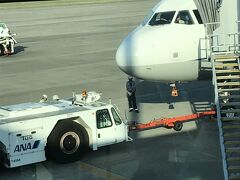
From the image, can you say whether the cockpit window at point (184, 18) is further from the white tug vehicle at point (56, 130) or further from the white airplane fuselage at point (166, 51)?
the white tug vehicle at point (56, 130)

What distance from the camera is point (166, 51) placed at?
19984 mm

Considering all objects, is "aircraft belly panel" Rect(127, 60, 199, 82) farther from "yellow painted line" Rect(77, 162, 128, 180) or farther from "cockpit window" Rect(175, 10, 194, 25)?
"yellow painted line" Rect(77, 162, 128, 180)

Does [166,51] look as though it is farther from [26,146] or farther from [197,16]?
[26,146]

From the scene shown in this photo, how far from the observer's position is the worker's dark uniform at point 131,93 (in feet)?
77.7

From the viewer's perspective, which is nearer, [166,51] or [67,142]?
[67,142]

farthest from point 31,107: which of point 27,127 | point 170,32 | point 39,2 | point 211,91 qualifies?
point 39,2

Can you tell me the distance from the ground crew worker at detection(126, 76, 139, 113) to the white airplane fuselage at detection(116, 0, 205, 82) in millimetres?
3196

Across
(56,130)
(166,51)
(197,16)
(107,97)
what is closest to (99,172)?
(56,130)

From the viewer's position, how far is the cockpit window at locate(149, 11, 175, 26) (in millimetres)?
20766

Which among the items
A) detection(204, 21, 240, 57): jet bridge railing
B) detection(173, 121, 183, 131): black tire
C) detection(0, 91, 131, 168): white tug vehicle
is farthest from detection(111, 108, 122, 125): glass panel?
detection(204, 21, 240, 57): jet bridge railing

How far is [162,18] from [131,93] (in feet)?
14.2

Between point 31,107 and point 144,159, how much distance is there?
14.4 feet

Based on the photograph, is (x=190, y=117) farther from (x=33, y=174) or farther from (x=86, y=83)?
(x=86, y=83)

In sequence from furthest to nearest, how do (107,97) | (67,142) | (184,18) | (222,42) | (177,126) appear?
(107,97)
(177,126)
(184,18)
(222,42)
(67,142)
